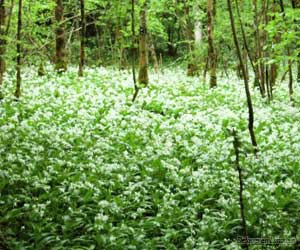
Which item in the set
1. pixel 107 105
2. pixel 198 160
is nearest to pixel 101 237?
pixel 198 160

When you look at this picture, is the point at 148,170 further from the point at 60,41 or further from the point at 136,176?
the point at 60,41

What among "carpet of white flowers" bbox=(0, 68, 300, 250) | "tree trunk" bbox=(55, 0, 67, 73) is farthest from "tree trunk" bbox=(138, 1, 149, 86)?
"tree trunk" bbox=(55, 0, 67, 73)

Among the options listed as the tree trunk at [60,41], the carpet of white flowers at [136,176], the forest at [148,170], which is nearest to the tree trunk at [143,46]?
the forest at [148,170]

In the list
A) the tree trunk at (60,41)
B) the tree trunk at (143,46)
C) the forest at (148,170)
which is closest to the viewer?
the forest at (148,170)

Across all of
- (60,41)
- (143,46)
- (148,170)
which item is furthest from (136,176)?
(60,41)

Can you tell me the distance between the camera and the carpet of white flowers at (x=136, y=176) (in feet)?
20.3

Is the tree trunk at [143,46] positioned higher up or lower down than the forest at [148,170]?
higher up

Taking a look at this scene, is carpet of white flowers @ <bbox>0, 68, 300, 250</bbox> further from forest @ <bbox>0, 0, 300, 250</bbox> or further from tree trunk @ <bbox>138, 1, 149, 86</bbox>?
tree trunk @ <bbox>138, 1, 149, 86</bbox>

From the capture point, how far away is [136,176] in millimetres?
8047

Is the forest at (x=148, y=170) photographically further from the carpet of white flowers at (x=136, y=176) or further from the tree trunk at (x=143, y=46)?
the tree trunk at (x=143, y=46)

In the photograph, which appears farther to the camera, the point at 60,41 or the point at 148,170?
the point at 60,41

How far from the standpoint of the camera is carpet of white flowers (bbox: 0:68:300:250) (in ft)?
20.3

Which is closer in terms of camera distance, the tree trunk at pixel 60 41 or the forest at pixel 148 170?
the forest at pixel 148 170

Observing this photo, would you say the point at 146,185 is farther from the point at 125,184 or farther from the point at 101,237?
the point at 101,237
